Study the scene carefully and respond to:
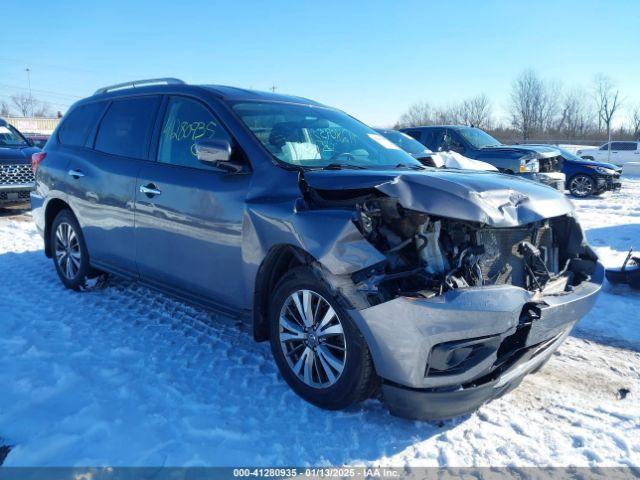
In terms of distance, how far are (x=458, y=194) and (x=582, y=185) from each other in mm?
13649

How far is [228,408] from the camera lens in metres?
3.07

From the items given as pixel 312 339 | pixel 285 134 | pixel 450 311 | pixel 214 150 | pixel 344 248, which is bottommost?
pixel 312 339

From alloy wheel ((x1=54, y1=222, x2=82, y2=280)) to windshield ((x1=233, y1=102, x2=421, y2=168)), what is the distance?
2585 mm

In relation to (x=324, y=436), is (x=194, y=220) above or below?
above

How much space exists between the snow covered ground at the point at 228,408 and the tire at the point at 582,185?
36.1 ft

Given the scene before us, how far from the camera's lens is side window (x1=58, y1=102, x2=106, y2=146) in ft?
16.6

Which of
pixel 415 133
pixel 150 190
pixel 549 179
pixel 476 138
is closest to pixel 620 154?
pixel 476 138

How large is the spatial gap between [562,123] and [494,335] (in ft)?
214

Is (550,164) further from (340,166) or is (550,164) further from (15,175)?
(15,175)

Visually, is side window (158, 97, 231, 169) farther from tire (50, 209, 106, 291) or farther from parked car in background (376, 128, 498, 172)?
parked car in background (376, 128, 498, 172)

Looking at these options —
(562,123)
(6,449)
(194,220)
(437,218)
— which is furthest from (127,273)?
(562,123)

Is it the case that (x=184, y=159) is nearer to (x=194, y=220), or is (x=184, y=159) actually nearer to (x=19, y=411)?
(x=194, y=220)

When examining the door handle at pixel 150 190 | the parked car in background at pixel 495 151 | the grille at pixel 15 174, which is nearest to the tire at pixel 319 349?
the door handle at pixel 150 190

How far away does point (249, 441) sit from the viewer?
9.02ft
